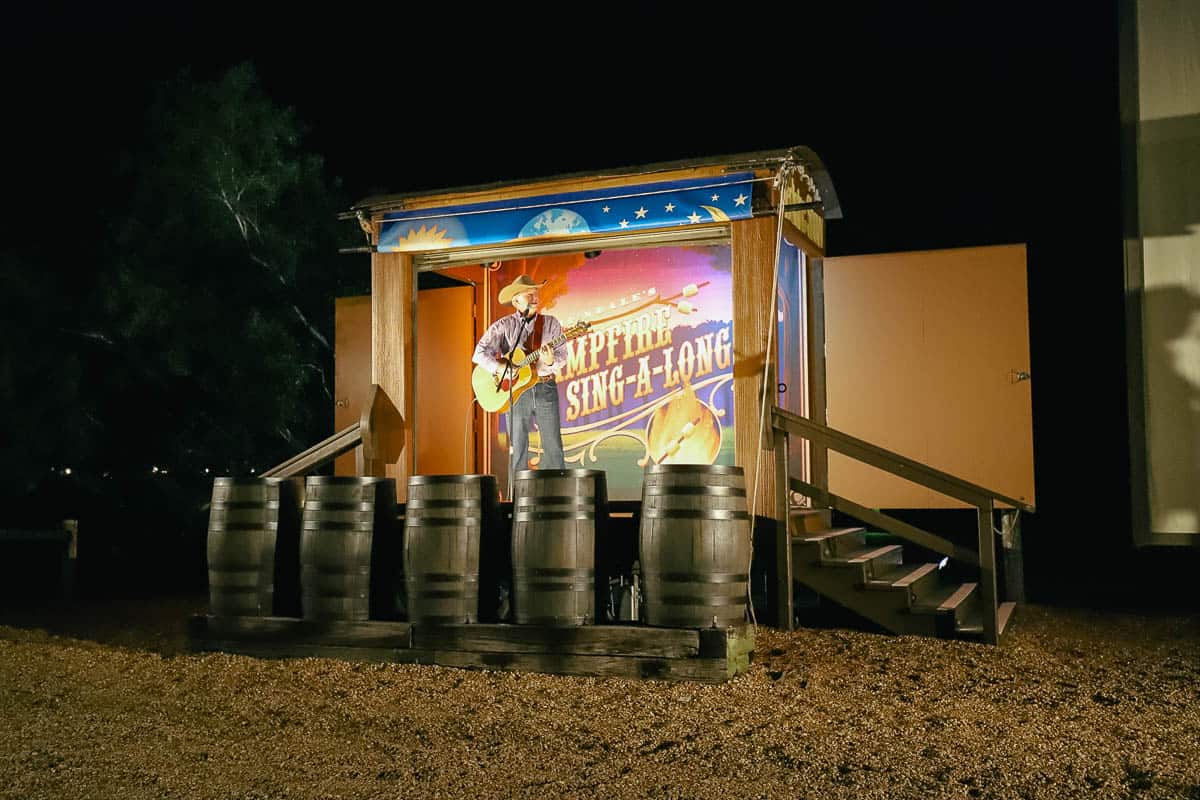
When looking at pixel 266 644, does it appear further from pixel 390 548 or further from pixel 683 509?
pixel 683 509

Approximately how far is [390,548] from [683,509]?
189 cm

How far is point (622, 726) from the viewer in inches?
179

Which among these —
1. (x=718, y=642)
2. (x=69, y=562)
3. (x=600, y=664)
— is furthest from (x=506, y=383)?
(x=69, y=562)

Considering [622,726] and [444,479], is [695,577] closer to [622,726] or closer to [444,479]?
[622,726]

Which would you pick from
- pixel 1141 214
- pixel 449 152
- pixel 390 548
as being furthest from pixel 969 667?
pixel 449 152

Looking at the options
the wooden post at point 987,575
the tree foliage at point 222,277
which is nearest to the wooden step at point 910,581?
the wooden post at point 987,575

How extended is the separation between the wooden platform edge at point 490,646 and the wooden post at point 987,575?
145cm

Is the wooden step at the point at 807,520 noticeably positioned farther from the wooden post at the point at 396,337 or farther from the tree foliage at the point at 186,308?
the tree foliage at the point at 186,308

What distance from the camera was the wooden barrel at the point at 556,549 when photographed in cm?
559

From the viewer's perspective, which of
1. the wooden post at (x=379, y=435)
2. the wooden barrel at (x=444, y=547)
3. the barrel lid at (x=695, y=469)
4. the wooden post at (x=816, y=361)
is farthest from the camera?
the wooden post at (x=816, y=361)

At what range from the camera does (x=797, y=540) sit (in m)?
6.92

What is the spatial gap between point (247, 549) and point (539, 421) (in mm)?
3165

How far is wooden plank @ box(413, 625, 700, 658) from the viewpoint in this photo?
5371 millimetres

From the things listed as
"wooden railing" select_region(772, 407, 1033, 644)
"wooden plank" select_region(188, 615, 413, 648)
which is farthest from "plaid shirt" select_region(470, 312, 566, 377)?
"wooden plank" select_region(188, 615, 413, 648)
